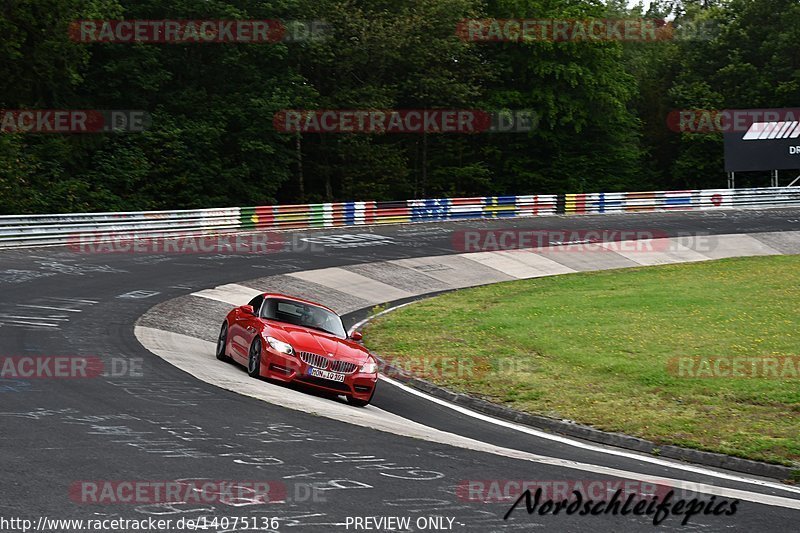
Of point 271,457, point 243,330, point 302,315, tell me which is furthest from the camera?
point 302,315

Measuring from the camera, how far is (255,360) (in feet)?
46.9

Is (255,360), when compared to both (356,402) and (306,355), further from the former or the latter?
(356,402)

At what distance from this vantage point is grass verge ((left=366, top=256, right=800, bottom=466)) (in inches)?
501

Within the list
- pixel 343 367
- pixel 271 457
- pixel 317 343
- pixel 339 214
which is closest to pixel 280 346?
pixel 317 343

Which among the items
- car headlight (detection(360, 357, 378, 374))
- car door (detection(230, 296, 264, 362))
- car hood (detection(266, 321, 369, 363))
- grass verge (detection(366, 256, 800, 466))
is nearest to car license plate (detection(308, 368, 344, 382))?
car hood (detection(266, 321, 369, 363))

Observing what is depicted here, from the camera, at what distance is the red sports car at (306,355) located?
1373 centimetres

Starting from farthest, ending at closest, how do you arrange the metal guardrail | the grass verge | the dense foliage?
the dense foliage, the metal guardrail, the grass verge

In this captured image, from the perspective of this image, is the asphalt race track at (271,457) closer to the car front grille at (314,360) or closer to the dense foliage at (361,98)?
the car front grille at (314,360)

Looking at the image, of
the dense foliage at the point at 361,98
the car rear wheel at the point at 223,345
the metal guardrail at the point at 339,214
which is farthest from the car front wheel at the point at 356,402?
the dense foliage at the point at 361,98

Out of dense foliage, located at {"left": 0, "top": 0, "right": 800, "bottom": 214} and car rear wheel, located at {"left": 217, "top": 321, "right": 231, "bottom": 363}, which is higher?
dense foliage, located at {"left": 0, "top": 0, "right": 800, "bottom": 214}

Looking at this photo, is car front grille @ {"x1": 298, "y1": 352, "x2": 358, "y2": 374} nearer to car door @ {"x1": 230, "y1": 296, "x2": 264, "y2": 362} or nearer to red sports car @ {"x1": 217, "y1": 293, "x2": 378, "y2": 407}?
red sports car @ {"x1": 217, "y1": 293, "x2": 378, "y2": 407}

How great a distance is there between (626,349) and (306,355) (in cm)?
730

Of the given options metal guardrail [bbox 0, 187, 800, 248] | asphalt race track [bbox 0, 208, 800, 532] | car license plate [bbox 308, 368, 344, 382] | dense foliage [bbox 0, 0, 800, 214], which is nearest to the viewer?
asphalt race track [bbox 0, 208, 800, 532]

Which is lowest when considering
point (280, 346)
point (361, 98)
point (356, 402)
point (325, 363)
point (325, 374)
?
point (356, 402)
